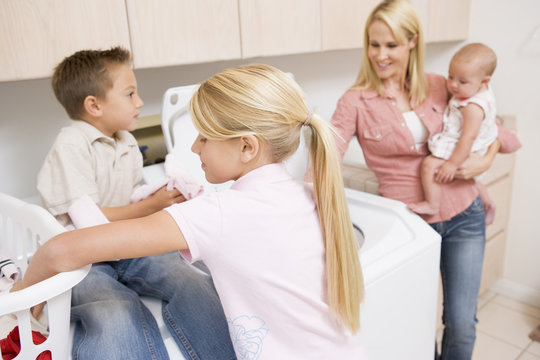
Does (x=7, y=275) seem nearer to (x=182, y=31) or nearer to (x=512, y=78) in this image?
(x=182, y=31)

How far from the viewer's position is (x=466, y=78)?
138 cm

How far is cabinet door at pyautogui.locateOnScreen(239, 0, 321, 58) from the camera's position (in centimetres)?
140

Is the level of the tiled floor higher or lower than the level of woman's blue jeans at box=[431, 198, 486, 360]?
lower

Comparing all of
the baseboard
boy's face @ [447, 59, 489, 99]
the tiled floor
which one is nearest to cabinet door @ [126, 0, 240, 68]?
boy's face @ [447, 59, 489, 99]

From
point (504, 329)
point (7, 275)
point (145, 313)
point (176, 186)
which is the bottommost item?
point (504, 329)

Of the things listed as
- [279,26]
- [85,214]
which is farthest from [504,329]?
[85,214]

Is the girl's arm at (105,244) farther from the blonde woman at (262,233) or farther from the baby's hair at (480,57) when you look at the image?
the baby's hair at (480,57)

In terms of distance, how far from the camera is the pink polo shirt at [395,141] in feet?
4.69

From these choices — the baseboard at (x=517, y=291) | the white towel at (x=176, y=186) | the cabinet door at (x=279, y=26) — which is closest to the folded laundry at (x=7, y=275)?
the white towel at (x=176, y=186)

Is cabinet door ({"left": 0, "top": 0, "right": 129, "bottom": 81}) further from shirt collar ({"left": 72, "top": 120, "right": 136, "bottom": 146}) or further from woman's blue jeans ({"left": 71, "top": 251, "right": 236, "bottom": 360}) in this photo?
woman's blue jeans ({"left": 71, "top": 251, "right": 236, "bottom": 360})

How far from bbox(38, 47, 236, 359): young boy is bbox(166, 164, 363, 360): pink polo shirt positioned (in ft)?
0.47

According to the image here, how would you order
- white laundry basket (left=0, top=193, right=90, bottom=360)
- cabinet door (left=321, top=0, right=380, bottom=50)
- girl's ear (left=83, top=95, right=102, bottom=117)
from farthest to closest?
1. cabinet door (left=321, top=0, right=380, bottom=50)
2. girl's ear (left=83, top=95, right=102, bottom=117)
3. white laundry basket (left=0, top=193, right=90, bottom=360)

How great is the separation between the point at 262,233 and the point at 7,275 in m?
Answer: 0.56

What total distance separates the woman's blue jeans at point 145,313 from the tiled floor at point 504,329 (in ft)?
4.57
